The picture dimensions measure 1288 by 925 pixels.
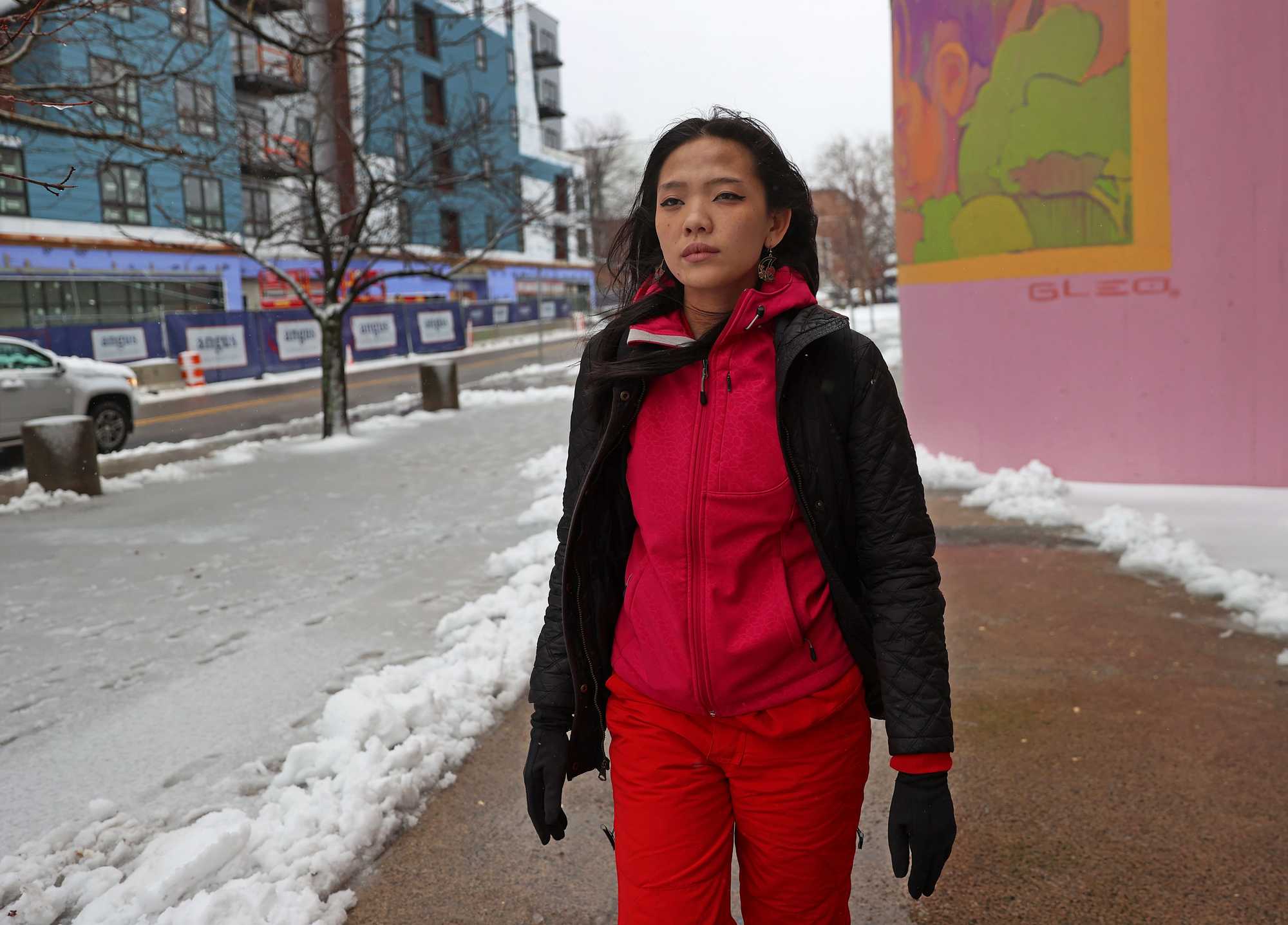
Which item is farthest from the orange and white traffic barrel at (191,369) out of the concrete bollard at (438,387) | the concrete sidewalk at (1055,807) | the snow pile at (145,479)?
the concrete sidewalk at (1055,807)

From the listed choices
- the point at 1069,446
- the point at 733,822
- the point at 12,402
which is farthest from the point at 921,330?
the point at 12,402

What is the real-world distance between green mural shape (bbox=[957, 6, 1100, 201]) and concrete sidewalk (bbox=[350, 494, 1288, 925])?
4.70 m

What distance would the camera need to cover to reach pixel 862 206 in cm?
4225

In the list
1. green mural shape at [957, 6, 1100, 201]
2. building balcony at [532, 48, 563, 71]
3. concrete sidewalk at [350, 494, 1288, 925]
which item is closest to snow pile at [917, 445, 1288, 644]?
concrete sidewalk at [350, 494, 1288, 925]

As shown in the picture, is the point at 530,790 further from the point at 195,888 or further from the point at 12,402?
the point at 12,402

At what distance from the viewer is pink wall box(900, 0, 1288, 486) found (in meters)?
7.38

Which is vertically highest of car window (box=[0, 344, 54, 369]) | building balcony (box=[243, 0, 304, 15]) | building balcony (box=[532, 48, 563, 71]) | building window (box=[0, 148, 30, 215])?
building balcony (box=[532, 48, 563, 71])

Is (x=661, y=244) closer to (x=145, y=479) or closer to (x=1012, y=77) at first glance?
(x=1012, y=77)

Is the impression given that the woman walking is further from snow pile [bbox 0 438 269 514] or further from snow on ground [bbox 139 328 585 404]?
snow on ground [bbox 139 328 585 404]

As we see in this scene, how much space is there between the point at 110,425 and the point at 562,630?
14.0 m

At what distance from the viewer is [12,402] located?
1330 cm

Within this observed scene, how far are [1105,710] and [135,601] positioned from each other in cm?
551

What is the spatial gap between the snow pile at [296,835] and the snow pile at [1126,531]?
12.0ft

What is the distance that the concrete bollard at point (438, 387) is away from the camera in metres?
17.5
